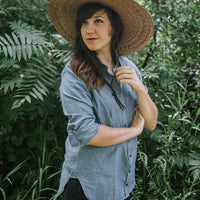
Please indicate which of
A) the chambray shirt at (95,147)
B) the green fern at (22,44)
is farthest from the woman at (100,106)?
the green fern at (22,44)

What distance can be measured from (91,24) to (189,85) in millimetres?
1752

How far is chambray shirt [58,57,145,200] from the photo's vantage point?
1.28 metres

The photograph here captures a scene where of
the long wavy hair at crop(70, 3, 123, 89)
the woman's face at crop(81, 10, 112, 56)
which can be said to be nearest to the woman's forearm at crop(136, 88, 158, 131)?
the long wavy hair at crop(70, 3, 123, 89)

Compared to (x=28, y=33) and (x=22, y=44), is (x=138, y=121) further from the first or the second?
(x=28, y=33)

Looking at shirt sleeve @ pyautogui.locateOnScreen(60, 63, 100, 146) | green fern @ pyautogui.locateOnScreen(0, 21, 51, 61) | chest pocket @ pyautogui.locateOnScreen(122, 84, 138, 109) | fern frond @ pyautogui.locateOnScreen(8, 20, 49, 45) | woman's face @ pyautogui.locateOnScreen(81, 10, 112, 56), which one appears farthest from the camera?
fern frond @ pyautogui.locateOnScreen(8, 20, 49, 45)

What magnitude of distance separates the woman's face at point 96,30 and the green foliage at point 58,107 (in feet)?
2.48

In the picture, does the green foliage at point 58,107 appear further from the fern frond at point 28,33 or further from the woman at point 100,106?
the woman at point 100,106

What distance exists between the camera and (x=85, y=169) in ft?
4.61

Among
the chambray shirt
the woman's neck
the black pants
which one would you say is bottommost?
the black pants

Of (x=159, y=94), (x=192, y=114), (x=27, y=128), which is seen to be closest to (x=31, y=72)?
(x=27, y=128)

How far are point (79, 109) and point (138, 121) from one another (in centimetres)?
43

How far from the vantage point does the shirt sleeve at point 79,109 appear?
1258 mm

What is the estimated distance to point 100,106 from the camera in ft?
4.48

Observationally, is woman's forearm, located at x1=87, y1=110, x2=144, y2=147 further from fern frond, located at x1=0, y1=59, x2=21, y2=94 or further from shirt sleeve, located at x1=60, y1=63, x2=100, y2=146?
fern frond, located at x1=0, y1=59, x2=21, y2=94
